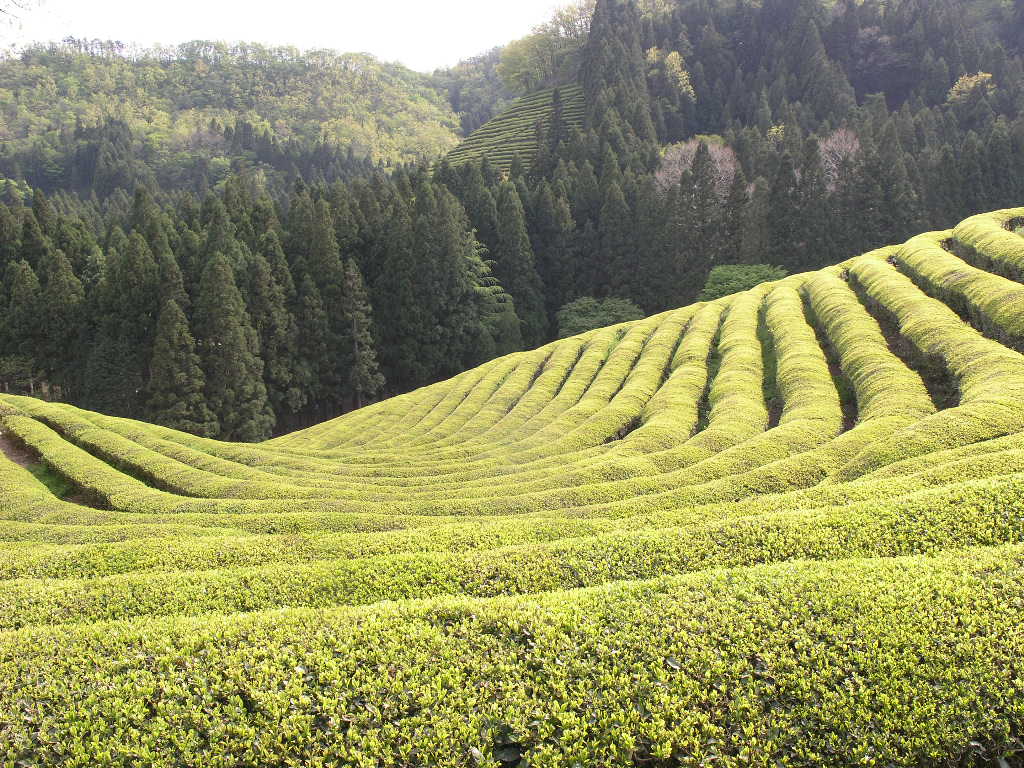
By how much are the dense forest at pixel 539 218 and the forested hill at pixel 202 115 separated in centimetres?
298

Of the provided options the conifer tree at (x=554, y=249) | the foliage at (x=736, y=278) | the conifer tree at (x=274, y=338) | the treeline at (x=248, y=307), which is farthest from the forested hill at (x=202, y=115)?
the foliage at (x=736, y=278)

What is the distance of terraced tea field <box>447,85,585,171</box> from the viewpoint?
91.2 meters

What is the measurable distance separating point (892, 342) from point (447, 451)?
14809 mm

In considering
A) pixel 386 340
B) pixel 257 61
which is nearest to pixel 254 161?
pixel 257 61

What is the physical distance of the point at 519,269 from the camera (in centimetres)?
6188

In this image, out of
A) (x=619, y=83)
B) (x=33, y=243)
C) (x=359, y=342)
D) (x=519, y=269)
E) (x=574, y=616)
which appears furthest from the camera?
(x=619, y=83)

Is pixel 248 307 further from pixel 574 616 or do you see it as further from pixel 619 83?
pixel 619 83

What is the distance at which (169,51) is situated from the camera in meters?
177

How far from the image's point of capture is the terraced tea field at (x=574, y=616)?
4.88 metres

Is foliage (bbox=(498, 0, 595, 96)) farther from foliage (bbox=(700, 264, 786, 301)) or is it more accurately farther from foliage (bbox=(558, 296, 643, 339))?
foliage (bbox=(700, 264, 786, 301))

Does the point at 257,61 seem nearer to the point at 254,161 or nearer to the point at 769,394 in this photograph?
the point at 254,161

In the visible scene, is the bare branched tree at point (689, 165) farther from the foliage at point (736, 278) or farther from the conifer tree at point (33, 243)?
the conifer tree at point (33, 243)

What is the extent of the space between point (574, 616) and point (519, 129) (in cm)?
10073

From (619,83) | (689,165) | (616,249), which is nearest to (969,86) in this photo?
(689,165)
